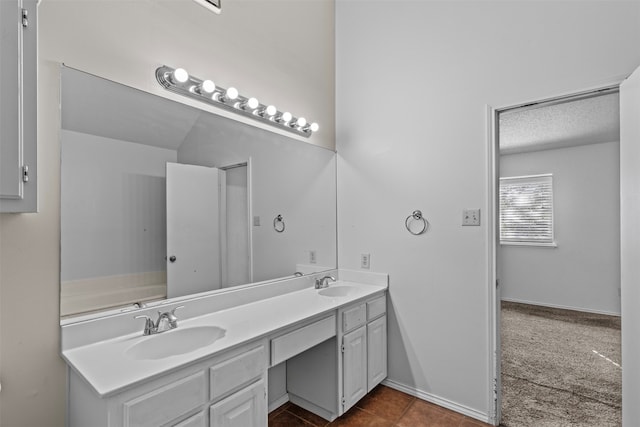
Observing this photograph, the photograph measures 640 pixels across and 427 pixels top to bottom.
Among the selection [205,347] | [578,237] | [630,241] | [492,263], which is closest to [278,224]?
[205,347]

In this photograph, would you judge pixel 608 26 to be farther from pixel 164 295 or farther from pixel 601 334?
pixel 601 334

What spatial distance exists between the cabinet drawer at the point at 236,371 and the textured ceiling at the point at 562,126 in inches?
104

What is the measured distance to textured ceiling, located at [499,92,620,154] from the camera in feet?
10.1

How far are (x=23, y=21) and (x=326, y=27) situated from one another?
84.7 inches

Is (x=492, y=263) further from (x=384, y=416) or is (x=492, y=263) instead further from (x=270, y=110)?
(x=270, y=110)

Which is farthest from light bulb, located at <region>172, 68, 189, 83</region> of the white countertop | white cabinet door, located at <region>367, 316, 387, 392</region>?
white cabinet door, located at <region>367, 316, 387, 392</region>

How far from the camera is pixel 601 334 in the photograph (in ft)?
11.5

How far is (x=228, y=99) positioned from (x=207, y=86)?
183mm

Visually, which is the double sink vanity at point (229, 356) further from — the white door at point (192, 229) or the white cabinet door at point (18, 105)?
the white cabinet door at point (18, 105)

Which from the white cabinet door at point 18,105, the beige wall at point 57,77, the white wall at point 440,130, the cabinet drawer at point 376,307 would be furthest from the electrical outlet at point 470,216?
the white cabinet door at point 18,105

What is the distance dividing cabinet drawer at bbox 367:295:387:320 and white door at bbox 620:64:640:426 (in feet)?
4.24

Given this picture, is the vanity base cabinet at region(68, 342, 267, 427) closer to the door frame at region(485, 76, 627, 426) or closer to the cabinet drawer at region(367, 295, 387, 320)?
the cabinet drawer at region(367, 295, 387, 320)

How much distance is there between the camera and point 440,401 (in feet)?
7.19

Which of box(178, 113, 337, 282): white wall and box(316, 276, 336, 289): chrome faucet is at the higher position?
box(178, 113, 337, 282): white wall
